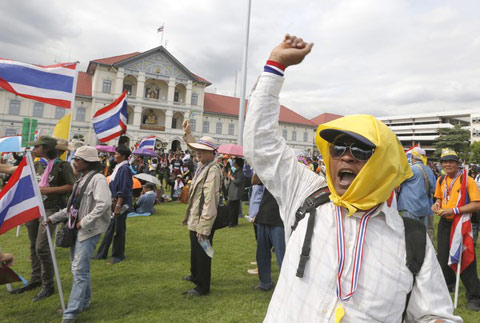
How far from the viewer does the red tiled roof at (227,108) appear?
1716 inches

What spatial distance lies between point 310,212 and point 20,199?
3458 mm

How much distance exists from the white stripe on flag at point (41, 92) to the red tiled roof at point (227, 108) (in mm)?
38110

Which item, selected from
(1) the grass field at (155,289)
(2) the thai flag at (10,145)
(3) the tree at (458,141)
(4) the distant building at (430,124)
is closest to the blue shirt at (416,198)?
(1) the grass field at (155,289)

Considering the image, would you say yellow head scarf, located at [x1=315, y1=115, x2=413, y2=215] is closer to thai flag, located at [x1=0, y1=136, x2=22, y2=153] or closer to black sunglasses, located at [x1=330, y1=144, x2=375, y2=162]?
black sunglasses, located at [x1=330, y1=144, x2=375, y2=162]

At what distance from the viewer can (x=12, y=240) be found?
6.15 metres

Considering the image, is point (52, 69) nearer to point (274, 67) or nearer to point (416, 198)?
point (274, 67)

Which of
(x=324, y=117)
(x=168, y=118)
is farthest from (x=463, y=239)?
(x=324, y=117)

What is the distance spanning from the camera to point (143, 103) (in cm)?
3741

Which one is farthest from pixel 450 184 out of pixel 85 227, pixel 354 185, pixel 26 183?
pixel 26 183

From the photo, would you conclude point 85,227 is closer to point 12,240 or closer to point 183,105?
point 12,240

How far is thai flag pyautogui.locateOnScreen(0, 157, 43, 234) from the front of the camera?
3252mm

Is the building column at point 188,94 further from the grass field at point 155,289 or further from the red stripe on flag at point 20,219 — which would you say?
the red stripe on flag at point 20,219

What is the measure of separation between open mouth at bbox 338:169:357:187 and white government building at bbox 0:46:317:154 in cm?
3198

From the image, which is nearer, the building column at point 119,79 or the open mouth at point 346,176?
the open mouth at point 346,176
